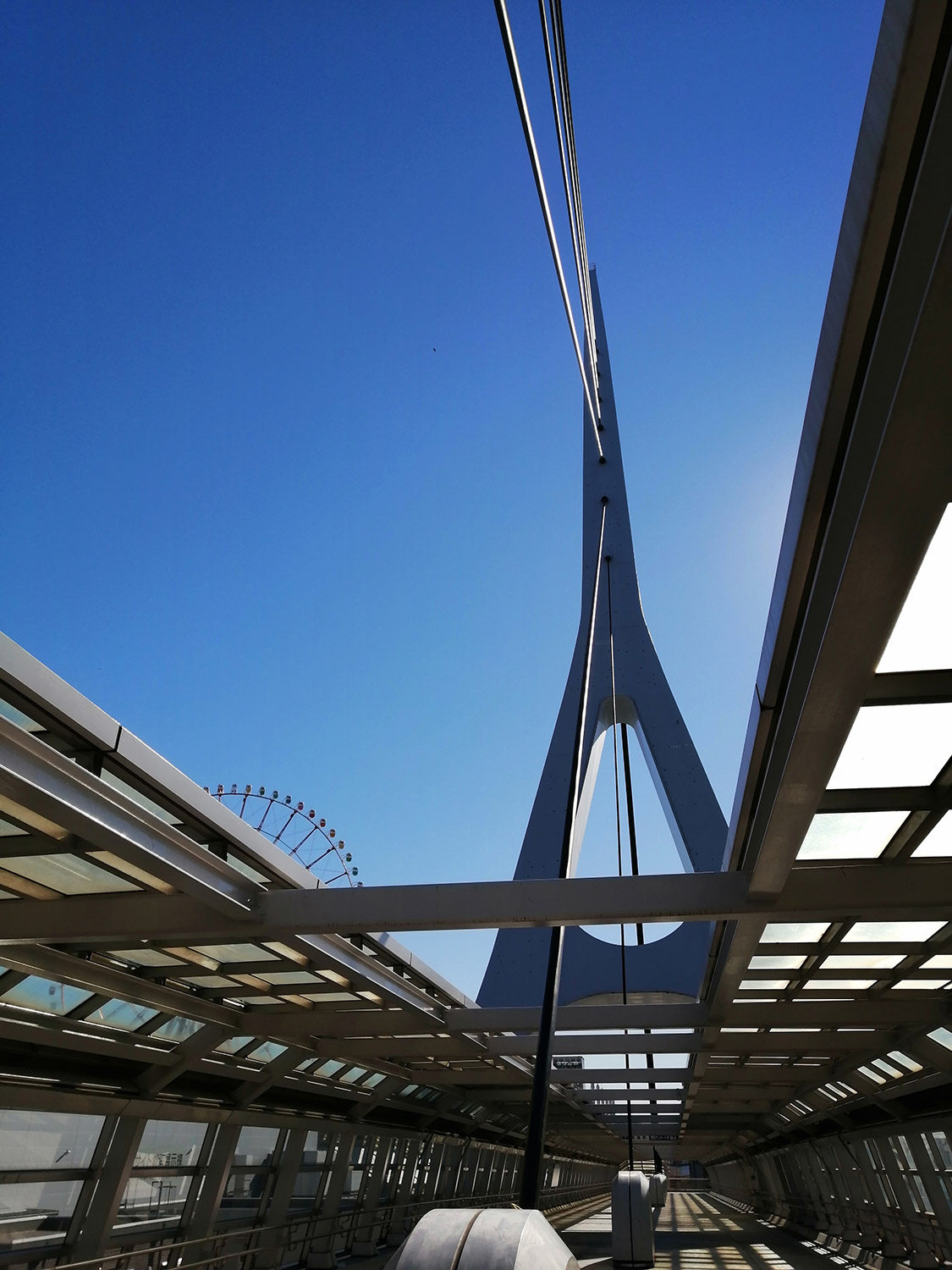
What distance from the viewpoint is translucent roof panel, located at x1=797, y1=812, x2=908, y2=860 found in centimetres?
604

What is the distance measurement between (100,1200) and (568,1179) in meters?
56.7

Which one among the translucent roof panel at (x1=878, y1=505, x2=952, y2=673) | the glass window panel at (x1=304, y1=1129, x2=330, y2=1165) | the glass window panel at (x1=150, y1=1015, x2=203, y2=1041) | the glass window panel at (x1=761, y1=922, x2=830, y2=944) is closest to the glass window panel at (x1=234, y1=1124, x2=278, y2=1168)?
the glass window panel at (x1=304, y1=1129, x2=330, y2=1165)

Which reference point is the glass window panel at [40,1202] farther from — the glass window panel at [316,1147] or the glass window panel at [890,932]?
the glass window panel at [890,932]

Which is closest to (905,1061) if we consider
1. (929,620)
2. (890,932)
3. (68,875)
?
(890,932)

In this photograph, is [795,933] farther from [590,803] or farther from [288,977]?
[590,803]

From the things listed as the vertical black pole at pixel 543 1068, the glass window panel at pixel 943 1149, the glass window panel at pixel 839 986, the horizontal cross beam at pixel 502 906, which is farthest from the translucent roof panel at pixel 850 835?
the glass window panel at pixel 943 1149

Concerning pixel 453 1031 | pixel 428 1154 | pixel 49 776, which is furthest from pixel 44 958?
pixel 428 1154

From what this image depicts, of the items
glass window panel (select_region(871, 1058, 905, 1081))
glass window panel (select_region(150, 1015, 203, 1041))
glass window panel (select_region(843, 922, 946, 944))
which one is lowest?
glass window panel (select_region(150, 1015, 203, 1041))

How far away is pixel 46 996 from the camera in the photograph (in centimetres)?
1063

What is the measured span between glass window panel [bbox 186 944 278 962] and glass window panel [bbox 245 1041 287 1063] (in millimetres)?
5582

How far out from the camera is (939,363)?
245 cm

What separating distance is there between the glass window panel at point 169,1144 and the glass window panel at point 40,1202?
123cm

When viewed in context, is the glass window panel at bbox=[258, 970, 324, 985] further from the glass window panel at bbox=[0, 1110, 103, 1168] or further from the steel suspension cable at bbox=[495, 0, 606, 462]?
the steel suspension cable at bbox=[495, 0, 606, 462]

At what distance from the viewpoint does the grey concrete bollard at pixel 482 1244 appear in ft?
12.2
